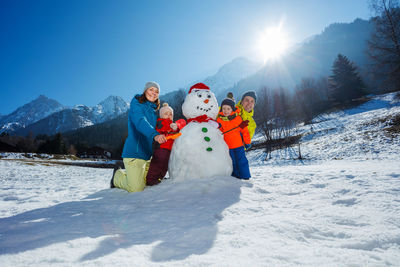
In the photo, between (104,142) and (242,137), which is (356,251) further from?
(104,142)

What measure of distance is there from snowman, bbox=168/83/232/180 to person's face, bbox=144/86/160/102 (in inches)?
27.0

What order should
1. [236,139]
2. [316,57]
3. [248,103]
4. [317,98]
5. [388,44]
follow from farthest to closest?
[316,57] → [317,98] → [388,44] → [248,103] → [236,139]

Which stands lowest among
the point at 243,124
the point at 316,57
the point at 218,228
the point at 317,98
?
the point at 218,228

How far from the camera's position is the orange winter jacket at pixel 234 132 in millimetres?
3664

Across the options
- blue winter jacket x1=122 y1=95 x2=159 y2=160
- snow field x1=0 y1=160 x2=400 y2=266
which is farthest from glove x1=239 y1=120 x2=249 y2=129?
blue winter jacket x1=122 y1=95 x2=159 y2=160

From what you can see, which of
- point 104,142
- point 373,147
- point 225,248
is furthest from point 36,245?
point 104,142

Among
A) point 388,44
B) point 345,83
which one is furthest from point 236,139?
point 345,83

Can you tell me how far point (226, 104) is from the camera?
3.89 metres

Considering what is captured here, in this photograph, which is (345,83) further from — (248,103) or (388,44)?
(248,103)

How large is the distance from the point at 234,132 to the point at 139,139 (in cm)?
175

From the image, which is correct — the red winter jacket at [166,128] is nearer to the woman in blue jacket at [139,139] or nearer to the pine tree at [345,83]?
the woman in blue jacket at [139,139]

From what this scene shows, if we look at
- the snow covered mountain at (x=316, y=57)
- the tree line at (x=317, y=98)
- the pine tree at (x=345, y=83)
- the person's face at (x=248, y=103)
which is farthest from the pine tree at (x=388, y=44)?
the snow covered mountain at (x=316, y=57)

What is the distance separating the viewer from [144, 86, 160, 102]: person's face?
3539 mm

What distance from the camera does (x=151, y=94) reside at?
357cm
